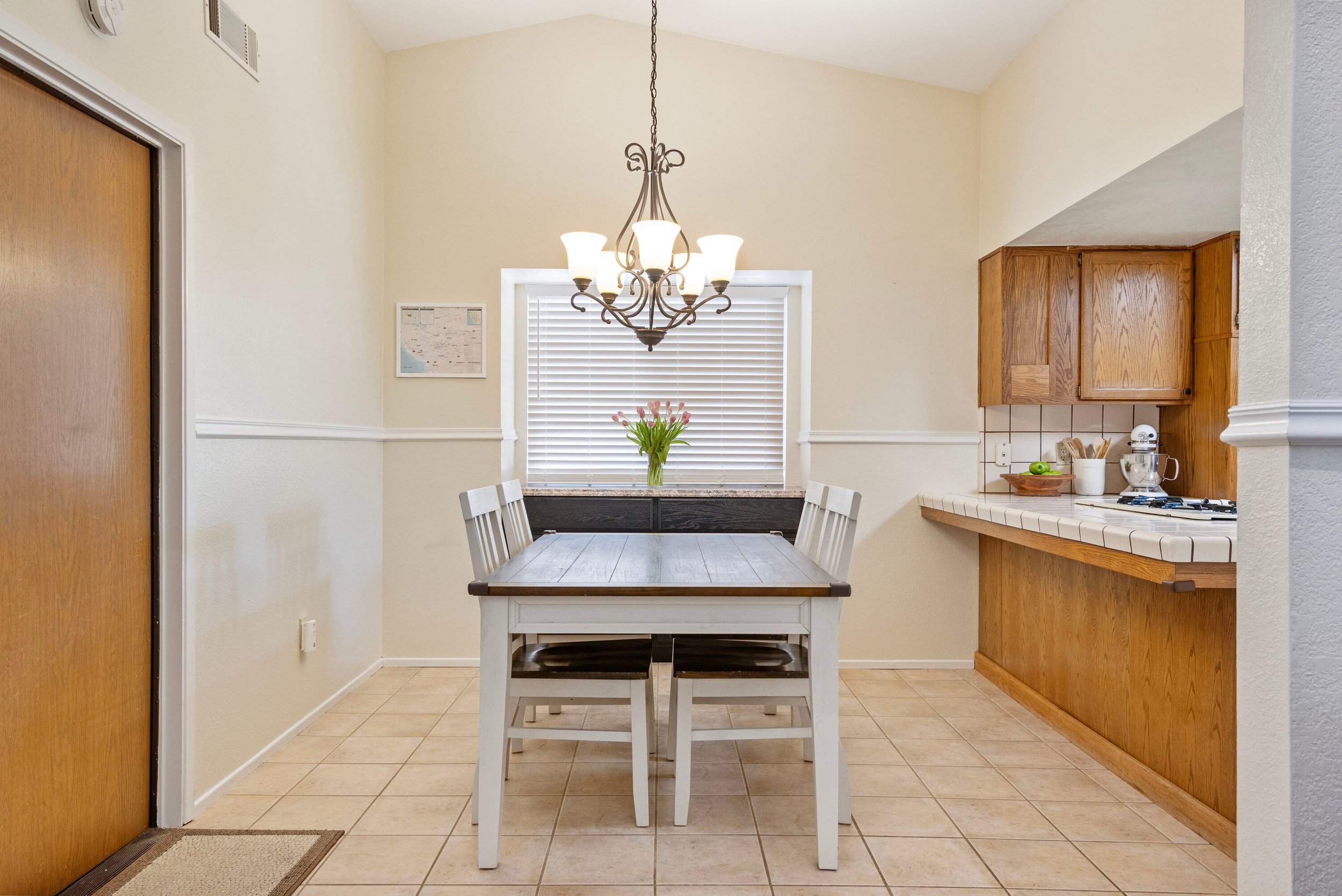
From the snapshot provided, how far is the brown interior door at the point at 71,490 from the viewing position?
167 cm

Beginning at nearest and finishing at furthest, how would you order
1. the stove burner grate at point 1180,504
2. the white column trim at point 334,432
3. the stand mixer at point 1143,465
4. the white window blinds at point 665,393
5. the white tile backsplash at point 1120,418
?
the white column trim at point 334,432 < the stove burner grate at point 1180,504 < the stand mixer at point 1143,465 < the white tile backsplash at point 1120,418 < the white window blinds at point 665,393

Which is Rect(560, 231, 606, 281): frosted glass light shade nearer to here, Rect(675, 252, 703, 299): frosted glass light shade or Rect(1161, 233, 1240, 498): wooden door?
Rect(675, 252, 703, 299): frosted glass light shade

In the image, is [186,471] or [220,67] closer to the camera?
[186,471]

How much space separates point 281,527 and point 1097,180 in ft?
9.94

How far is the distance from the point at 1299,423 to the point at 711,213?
2864mm

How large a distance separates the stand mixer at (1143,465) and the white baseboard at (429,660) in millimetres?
2965

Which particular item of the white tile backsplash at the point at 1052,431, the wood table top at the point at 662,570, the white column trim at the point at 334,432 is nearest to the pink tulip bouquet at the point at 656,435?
the white column trim at the point at 334,432

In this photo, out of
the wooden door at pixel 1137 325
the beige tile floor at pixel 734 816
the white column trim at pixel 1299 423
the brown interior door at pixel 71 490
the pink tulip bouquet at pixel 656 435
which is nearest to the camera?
the white column trim at pixel 1299 423

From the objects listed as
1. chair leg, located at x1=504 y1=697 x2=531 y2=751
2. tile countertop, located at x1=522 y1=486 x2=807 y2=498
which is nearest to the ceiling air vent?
tile countertop, located at x1=522 y1=486 x2=807 y2=498

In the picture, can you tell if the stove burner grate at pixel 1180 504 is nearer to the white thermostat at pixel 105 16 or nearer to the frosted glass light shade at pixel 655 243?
the frosted glass light shade at pixel 655 243

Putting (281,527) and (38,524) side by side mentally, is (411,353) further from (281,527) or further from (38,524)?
(38,524)

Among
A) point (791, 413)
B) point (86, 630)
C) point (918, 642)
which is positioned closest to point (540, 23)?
point (791, 413)

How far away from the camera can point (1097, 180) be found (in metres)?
2.71

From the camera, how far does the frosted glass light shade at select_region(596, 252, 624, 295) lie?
2551mm
